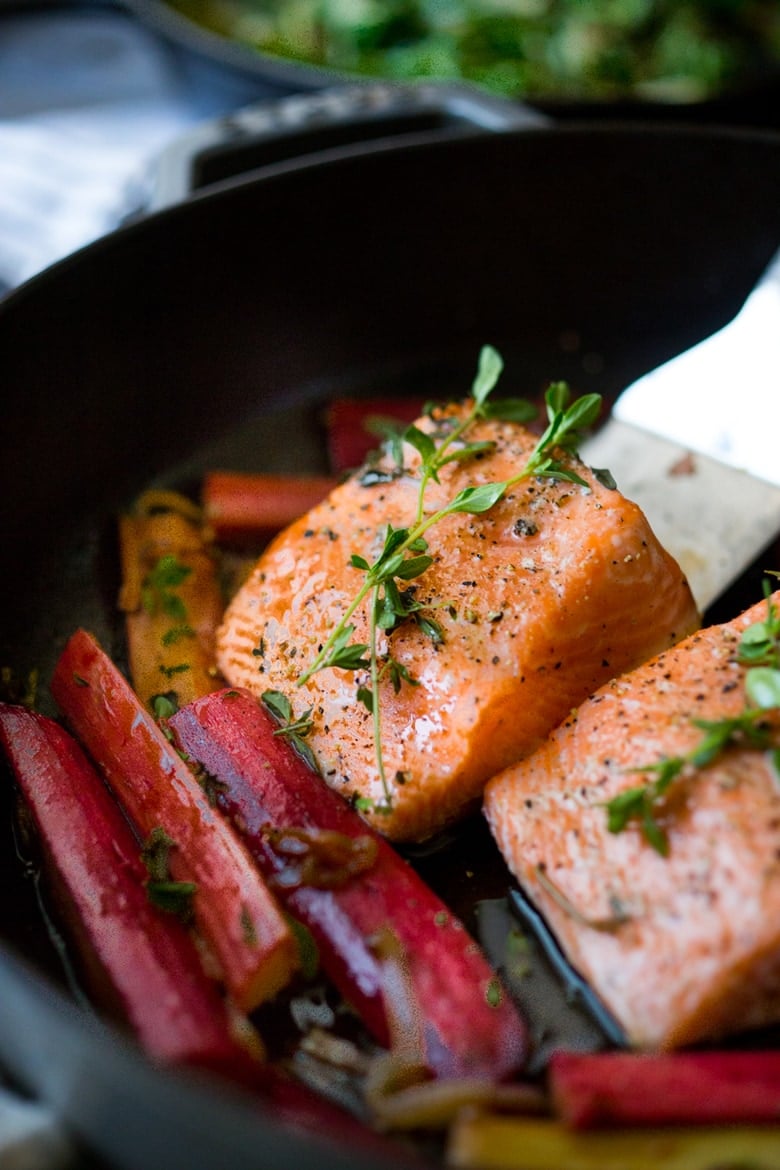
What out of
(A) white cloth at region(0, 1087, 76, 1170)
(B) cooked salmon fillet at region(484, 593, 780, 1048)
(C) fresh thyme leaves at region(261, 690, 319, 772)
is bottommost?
(B) cooked salmon fillet at region(484, 593, 780, 1048)

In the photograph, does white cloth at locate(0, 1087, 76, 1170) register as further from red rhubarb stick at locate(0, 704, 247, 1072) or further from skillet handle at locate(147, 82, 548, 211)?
skillet handle at locate(147, 82, 548, 211)

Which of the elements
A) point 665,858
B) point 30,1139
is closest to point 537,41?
point 665,858

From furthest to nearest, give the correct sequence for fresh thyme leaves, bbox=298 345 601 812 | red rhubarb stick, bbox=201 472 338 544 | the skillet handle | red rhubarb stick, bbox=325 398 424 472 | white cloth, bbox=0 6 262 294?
white cloth, bbox=0 6 262 294
the skillet handle
red rhubarb stick, bbox=325 398 424 472
red rhubarb stick, bbox=201 472 338 544
fresh thyme leaves, bbox=298 345 601 812

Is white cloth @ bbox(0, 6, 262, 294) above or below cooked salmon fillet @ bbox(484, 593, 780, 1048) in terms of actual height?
above

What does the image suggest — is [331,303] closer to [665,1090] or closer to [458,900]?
[458,900]

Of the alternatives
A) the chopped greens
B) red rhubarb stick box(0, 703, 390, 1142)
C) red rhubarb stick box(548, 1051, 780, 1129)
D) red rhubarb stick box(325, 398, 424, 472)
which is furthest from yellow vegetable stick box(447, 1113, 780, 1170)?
the chopped greens

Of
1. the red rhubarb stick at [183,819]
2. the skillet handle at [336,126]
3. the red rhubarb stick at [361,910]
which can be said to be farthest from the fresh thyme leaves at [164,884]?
the skillet handle at [336,126]
